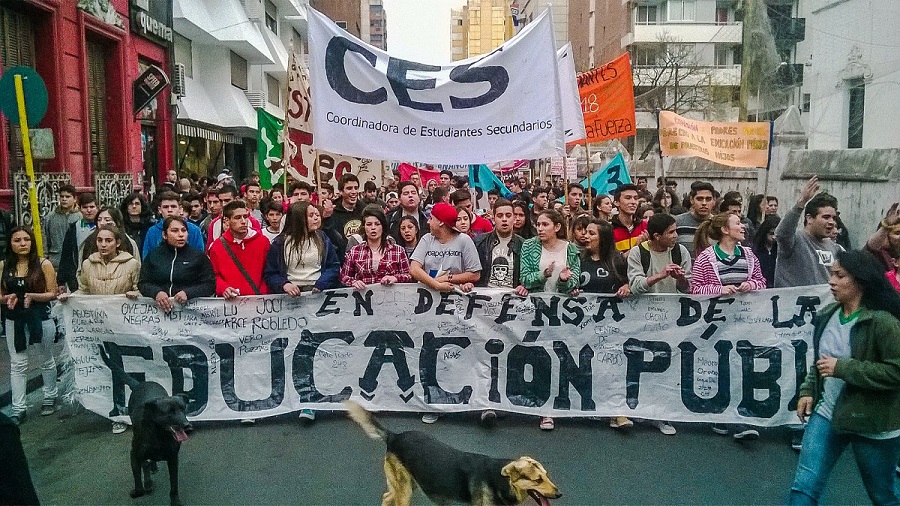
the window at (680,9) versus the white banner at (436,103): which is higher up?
the window at (680,9)

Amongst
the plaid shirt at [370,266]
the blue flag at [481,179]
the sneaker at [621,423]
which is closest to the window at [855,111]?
the blue flag at [481,179]

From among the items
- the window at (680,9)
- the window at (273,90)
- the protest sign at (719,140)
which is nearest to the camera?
the protest sign at (719,140)

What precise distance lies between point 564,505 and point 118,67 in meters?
16.3

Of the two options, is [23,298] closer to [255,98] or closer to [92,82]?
[92,82]

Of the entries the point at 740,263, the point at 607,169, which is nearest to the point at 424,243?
the point at 740,263

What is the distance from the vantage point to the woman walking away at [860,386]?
3.68 metres

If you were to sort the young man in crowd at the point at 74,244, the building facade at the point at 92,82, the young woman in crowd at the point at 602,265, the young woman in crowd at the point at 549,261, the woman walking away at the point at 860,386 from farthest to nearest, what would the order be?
1. the building facade at the point at 92,82
2. the young man in crowd at the point at 74,244
3. the young woman in crowd at the point at 602,265
4. the young woman in crowd at the point at 549,261
5. the woman walking away at the point at 860,386

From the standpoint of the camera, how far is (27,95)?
24.5 ft

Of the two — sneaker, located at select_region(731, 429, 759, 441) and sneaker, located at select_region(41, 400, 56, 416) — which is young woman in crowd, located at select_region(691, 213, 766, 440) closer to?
sneaker, located at select_region(731, 429, 759, 441)

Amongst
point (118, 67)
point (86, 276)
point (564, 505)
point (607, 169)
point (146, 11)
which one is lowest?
point (564, 505)

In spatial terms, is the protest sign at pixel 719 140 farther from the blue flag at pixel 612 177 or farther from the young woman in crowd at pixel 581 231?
the young woman in crowd at pixel 581 231

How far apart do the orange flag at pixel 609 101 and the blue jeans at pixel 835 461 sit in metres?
7.76

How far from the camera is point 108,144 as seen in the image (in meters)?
17.4

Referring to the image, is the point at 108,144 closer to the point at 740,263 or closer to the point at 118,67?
the point at 118,67
